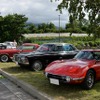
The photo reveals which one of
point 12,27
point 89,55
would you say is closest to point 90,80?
point 89,55

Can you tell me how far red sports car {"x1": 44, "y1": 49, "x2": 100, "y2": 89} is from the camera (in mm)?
8148

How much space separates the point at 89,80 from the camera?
8586mm

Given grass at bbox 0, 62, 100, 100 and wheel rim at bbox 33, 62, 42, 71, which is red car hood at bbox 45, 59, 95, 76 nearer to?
grass at bbox 0, 62, 100, 100

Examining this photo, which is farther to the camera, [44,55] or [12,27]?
[12,27]

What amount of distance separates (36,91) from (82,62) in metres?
1.83

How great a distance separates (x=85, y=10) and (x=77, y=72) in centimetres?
316

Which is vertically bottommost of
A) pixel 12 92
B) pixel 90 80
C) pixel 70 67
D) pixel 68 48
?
pixel 12 92

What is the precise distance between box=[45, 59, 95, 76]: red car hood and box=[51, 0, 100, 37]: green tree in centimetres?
177

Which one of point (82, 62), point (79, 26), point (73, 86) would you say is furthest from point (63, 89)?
point (79, 26)

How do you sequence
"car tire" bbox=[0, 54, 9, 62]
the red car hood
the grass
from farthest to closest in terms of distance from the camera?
1. "car tire" bbox=[0, 54, 9, 62]
2. the red car hood
3. the grass

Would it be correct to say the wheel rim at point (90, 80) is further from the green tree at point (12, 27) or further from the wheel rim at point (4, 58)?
the green tree at point (12, 27)

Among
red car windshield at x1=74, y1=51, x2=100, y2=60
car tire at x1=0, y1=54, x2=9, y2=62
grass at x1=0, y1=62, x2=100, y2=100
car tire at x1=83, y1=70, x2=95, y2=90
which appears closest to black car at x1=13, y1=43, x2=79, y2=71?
grass at x1=0, y1=62, x2=100, y2=100

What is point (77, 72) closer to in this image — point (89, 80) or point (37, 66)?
point (89, 80)

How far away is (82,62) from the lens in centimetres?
902
